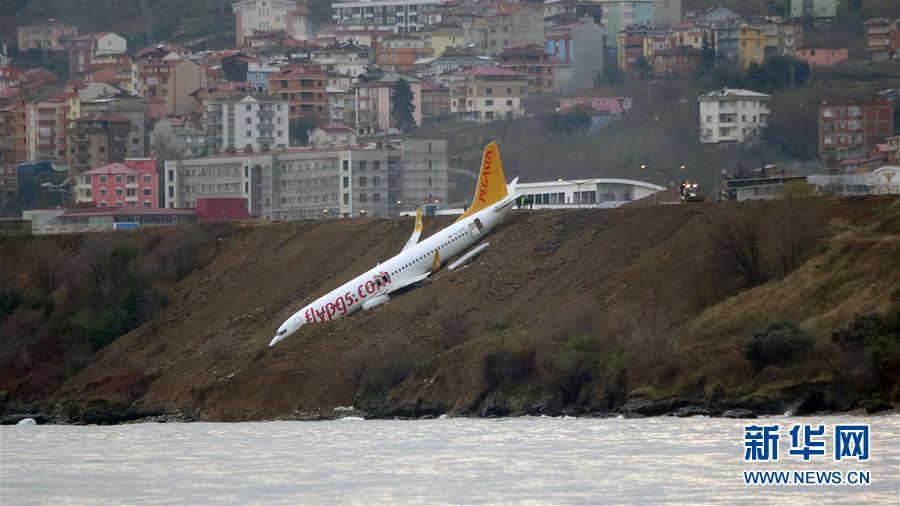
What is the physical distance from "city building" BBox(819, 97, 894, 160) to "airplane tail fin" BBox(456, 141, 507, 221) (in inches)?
3257

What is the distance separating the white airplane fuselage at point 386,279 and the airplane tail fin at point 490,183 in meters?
1.10

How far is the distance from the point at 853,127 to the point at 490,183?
85928mm

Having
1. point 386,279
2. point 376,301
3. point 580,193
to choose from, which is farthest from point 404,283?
point 580,193

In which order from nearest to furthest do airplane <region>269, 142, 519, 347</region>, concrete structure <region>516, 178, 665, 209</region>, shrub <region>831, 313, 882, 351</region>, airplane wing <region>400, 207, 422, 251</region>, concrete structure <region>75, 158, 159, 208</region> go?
1. shrub <region>831, 313, 882, 351</region>
2. airplane <region>269, 142, 519, 347</region>
3. airplane wing <region>400, 207, 422, 251</region>
4. concrete structure <region>516, 178, 665, 209</region>
5. concrete structure <region>75, 158, 159, 208</region>

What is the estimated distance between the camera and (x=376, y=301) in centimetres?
9319

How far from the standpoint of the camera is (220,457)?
Answer: 64.1 metres

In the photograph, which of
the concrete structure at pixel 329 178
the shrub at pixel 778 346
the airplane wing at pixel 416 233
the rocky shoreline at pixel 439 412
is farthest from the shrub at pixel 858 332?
the concrete structure at pixel 329 178

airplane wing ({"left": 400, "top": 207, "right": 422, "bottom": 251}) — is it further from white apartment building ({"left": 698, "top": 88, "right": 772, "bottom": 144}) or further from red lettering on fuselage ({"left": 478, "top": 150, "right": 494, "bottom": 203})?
white apartment building ({"left": 698, "top": 88, "right": 772, "bottom": 144})

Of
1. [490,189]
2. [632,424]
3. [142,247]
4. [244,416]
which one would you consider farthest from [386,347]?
[142,247]

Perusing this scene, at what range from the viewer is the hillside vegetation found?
73.4 m

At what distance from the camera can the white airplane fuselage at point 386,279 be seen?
93.2 meters

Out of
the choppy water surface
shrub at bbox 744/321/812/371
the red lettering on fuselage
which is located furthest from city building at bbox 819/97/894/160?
the choppy water surface

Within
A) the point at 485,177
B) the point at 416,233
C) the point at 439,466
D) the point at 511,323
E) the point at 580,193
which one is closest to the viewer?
the point at 439,466

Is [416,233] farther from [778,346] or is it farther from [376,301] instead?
[778,346]
